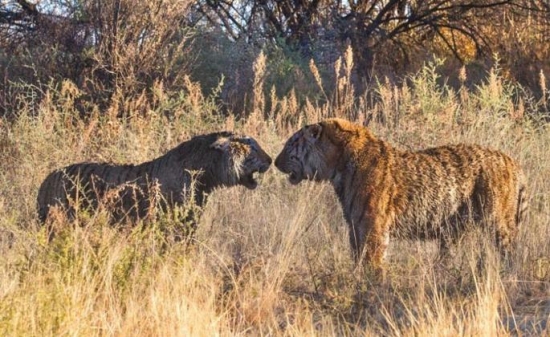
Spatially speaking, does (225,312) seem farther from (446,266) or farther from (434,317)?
(446,266)

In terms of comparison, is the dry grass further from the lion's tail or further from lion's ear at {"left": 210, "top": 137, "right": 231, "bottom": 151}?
lion's ear at {"left": 210, "top": 137, "right": 231, "bottom": 151}

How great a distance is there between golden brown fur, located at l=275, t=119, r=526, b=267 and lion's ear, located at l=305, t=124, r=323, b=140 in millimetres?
12

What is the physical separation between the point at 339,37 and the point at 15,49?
241 inches

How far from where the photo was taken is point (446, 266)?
21.2 ft

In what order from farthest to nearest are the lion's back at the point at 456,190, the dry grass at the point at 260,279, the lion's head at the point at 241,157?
1. the lion's head at the point at 241,157
2. the lion's back at the point at 456,190
3. the dry grass at the point at 260,279

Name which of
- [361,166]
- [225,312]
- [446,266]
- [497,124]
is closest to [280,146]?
[497,124]


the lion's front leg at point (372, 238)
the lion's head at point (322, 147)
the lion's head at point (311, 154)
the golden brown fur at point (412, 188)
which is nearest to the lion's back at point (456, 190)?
the golden brown fur at point (412, 188)

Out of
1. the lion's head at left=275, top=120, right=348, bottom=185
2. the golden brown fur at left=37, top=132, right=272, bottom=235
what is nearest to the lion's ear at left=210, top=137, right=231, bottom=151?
the golden brown fur at left=37, top=132, right=272, bottom=235

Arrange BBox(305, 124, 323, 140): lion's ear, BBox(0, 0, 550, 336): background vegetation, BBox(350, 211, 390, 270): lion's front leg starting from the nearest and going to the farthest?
BBox(0, 0, 550, 336): background vegetation < BBox(350, 211, 390, 270): lion's front leg < BBox(305, 124, 323, 140): lion's ear

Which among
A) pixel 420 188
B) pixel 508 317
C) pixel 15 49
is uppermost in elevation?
pixel 15 49

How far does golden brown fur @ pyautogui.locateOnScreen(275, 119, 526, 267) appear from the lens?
22.0ft

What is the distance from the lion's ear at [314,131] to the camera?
7.09 m

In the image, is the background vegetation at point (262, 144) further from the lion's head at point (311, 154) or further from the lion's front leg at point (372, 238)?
the lion's head at point (311, 154)

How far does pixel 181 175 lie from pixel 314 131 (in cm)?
115
